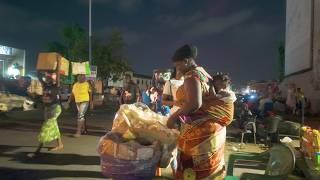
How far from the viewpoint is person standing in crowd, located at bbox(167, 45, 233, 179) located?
3961 mm

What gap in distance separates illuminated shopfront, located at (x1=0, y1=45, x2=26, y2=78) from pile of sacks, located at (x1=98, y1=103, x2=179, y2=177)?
4390cm

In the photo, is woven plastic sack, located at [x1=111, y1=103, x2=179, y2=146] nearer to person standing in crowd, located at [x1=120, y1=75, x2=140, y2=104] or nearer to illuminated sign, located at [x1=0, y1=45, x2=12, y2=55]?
person standing in crowd, located at [x1=120, y1=75, x2=140, y2=104]

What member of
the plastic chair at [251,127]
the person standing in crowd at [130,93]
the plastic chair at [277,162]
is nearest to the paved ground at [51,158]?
the plastic chair at [251,127]

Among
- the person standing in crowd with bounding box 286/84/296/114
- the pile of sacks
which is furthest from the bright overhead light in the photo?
the pile of sacks

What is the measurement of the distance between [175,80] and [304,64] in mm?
20420

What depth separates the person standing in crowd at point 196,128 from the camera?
3961mm

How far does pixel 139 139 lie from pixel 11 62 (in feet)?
157

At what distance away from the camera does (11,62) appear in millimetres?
48656

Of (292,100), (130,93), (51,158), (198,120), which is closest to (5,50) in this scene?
(292,100)

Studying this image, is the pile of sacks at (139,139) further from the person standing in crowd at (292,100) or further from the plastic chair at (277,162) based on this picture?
the person standing in crowd at (292,100)

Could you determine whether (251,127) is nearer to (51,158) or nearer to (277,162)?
(51,158)

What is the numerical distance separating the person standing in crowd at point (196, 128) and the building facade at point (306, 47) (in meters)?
15.4

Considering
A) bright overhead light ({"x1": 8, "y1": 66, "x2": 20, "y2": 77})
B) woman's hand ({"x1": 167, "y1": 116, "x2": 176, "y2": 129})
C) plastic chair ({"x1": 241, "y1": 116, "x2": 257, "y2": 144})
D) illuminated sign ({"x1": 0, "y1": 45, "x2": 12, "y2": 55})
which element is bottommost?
plastic chair ({"x1": 241, "y1": 116, "x2": 257, "y2": 144})

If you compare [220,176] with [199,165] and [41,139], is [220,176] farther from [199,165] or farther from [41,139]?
[41,139]
